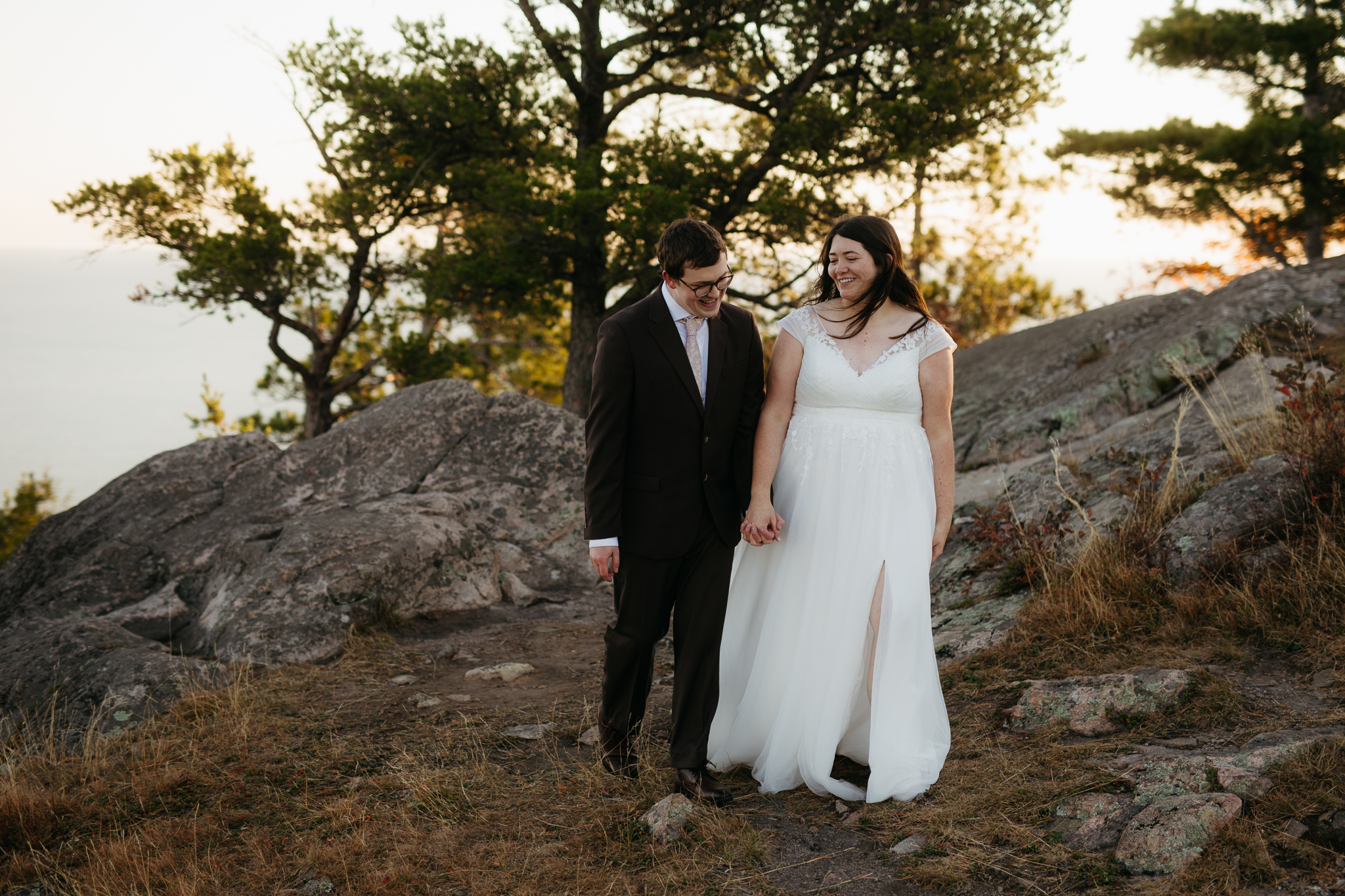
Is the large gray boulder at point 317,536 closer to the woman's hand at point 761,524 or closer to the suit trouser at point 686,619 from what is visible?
the suit trouser at point 686,619

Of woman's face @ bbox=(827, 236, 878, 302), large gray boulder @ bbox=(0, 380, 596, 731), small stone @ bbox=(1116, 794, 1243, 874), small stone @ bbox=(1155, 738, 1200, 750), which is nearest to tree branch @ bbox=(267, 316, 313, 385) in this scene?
large gray boulder @ bbox=(0, 380, 596, 731)

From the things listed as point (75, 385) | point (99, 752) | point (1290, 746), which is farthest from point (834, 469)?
point (75, 385)

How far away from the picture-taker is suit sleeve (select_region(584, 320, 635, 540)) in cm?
316

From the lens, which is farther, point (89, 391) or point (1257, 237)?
point (89, 391)

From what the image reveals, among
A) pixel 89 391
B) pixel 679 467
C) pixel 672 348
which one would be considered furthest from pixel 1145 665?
pixel 89 391

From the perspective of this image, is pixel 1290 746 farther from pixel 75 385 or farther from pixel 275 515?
pixel 75 385

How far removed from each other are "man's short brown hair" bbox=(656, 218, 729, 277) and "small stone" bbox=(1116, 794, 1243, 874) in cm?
229

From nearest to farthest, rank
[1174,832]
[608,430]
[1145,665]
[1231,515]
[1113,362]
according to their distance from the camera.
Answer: [1174,832], [608,430], [1145,665], [1231,515], [1113,362]

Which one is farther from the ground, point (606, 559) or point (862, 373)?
point (862, 373)

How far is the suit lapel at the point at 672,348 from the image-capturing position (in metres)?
3.21

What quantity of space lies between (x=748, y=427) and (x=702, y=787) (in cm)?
141

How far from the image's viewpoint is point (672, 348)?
10.5ft

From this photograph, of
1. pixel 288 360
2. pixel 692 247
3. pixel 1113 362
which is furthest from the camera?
pixel 288 360

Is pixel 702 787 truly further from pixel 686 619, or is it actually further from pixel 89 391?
pixel 89 391
